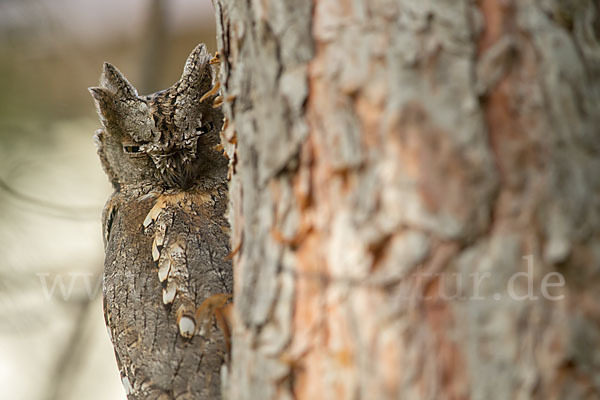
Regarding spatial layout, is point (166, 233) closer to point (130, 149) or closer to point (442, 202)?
point (130, 149)

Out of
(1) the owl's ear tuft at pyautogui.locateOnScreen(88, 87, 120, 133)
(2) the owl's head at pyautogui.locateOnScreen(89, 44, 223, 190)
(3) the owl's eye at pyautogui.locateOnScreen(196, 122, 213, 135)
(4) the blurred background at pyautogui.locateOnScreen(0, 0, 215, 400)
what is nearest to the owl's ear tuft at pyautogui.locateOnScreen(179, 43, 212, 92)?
(2) the owl's head at pyautogui.locateOnScreen(89, 44, 223, 190)

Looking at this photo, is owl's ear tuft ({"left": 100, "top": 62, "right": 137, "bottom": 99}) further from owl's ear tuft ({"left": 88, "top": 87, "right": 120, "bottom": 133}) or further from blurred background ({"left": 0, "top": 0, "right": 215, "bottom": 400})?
blurred background ({"left": 0, "top": 0, "right": 215, "bottom": 400})

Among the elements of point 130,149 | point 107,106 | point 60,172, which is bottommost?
point 60,172

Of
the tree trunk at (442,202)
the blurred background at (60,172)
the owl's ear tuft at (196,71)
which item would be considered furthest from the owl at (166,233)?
the blurred background at (60,172)


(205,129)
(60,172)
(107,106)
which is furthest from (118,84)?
(60,172)

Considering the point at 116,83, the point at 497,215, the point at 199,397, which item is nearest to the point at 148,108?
the point at 116,83

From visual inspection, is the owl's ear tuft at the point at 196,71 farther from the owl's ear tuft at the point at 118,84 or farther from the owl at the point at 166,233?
the owl's ear tuft at the point at 118,84

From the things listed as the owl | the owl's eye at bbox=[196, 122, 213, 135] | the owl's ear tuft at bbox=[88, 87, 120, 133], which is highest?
the owl's ear tuft at bbox=[88, 87, 120, 133]

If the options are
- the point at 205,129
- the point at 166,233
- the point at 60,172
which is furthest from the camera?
the point at 60,172
